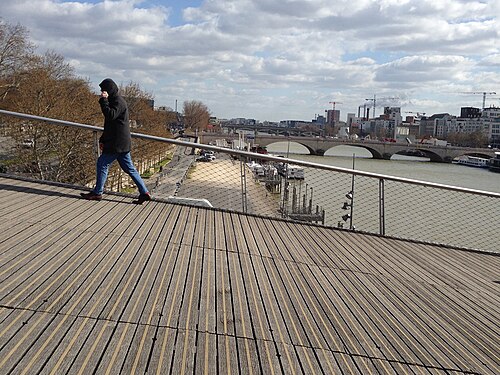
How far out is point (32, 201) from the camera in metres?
6.09

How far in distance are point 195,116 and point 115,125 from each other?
9692 cm

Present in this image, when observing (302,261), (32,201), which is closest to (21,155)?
(32,201)

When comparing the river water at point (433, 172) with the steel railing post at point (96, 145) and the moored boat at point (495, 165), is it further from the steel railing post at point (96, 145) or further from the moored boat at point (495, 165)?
the steel railing post at point (96, 145)

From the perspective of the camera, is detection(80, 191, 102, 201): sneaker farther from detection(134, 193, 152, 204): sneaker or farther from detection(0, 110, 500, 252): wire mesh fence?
detection(0, 110, 500, 252): wire mesh fence

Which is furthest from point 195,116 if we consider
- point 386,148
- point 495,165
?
point 495,165

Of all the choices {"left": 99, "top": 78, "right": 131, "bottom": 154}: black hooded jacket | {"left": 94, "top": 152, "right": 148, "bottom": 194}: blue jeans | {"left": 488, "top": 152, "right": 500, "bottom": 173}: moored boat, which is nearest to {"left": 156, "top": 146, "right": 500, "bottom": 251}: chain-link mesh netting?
{"left": 94, "top": 152, "right": 148, "bottom": 194}: blue jeans

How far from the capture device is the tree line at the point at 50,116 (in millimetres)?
11242

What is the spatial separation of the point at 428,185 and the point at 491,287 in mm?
2075

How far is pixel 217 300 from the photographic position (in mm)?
3732

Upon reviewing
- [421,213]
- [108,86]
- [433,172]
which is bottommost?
[433,172]

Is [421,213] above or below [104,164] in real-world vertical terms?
below

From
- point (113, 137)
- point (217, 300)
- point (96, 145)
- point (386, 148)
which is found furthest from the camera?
point (386, 148)

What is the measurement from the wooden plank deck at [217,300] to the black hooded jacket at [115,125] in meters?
0.75

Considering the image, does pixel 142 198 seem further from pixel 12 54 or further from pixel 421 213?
pixel 12 54
